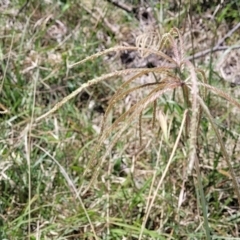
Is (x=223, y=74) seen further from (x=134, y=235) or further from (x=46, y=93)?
(x=134, y=235)

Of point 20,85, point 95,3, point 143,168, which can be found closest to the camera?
point 143,168

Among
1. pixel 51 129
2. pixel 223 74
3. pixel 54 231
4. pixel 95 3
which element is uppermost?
pixel 95 3

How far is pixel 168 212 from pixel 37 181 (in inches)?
14.9

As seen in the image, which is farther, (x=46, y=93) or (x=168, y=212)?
(x=46, y=93)

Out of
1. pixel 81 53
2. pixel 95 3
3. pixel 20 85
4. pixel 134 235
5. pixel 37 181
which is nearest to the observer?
pixel 134 235

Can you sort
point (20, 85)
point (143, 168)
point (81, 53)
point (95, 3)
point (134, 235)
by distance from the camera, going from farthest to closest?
1. point (95, 3)
2. point (81, 53)
3. point (20, 85)
4. point (143, 168)
5. point (134, 235)

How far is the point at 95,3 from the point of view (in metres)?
2.53

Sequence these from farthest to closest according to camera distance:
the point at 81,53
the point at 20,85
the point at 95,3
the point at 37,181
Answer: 1. the point at 95,3
2. the point at 81,53
3. the point at 20,85
4. the point at 37,181

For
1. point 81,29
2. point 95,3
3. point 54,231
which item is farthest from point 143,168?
point 95,3

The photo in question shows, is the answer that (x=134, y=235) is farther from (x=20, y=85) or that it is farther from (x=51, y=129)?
(x=20, y=85)

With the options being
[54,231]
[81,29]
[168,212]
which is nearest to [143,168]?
[168,212]

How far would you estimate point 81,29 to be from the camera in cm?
234

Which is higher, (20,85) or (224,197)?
(20,85)

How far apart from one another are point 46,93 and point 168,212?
2.40ft
